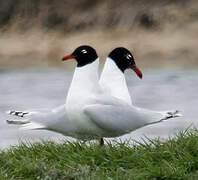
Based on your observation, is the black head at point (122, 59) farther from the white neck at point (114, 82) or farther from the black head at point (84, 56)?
the black head at point (84, 56)

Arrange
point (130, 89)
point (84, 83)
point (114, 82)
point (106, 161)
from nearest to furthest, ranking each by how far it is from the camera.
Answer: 1. point (106, 161)
2. point (84, 83)
3. point (114, 82)
4. point (130, 89)

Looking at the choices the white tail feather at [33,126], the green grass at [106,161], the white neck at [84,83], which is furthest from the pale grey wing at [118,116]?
the white tail feather at [33,126]

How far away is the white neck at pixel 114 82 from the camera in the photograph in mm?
11812

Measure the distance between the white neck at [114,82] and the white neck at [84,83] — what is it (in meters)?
0.38

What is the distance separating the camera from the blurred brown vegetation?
27.2 metres

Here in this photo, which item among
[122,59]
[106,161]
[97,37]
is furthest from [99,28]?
[106,161]

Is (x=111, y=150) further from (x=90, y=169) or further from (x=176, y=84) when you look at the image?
(x=176, y=84)

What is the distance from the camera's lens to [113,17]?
93.4 ft

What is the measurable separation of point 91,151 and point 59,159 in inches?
11.8

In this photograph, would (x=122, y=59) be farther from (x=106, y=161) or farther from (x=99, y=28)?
(x=99, y=28)

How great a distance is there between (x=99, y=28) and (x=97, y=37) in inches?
21.3

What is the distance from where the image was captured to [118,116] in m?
11.4

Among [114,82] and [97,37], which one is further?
[97,37]

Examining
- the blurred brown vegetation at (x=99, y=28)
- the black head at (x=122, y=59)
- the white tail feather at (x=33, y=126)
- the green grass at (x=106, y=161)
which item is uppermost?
the blurred brown vegetation at (x=99, y=28)
